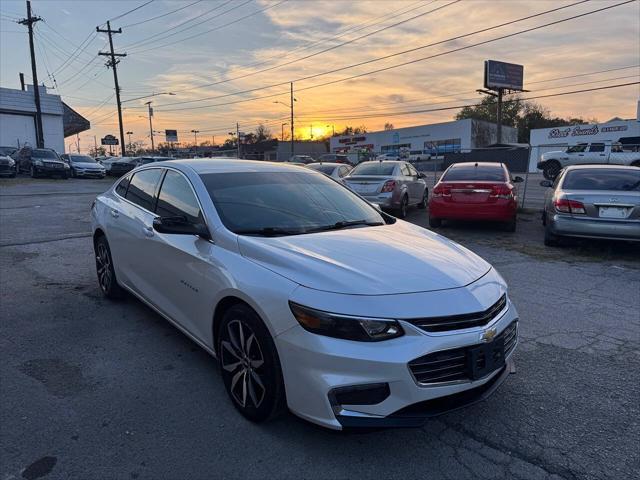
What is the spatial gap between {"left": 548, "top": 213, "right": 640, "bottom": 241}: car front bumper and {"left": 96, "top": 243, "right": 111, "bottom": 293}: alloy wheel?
702 centimetres

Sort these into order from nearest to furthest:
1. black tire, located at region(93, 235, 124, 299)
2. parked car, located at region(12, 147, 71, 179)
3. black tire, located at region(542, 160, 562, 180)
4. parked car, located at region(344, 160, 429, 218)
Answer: black tire, located at region(93, 235, 124, 299) → parked car, located at region(344, 160, 429, 218) → black tire, located at region(542, 160, 562, 180) → parked car, located at region(12, 147, 71, 179)

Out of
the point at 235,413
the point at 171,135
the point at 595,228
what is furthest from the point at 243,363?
the point at 171,135

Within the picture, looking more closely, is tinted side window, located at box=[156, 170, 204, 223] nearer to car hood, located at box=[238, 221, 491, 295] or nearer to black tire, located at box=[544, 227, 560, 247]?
car hood, located at box=[238, 221, 491, 295]

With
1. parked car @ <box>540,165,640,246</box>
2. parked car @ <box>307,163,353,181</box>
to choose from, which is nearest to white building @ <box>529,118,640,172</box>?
parked car @ <box>307,163,353,181</box>

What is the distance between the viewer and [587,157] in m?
25.0

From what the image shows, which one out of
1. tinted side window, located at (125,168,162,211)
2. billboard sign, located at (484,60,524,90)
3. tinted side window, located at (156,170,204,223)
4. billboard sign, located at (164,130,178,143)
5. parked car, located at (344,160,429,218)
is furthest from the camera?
billboard sign, located at (164,130,178,143)

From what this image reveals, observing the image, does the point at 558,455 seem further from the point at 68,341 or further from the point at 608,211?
the point at 608,211

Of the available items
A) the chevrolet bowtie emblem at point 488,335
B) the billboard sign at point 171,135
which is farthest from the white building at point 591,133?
the billboard sign at point 171,135

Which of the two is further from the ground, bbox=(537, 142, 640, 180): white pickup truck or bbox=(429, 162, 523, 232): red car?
bbox=(537, 142, 640, 180): white pickup truck

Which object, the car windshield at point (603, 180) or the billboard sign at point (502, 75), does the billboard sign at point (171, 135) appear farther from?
the car windshield at point (603, 180)

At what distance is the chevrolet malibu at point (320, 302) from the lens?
245 centimetres

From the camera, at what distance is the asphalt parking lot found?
2.61 m

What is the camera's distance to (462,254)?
3.45 m

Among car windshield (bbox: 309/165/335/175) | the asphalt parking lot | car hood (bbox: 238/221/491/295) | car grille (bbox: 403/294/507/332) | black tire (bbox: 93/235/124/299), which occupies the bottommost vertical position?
the asphalt parking lot
